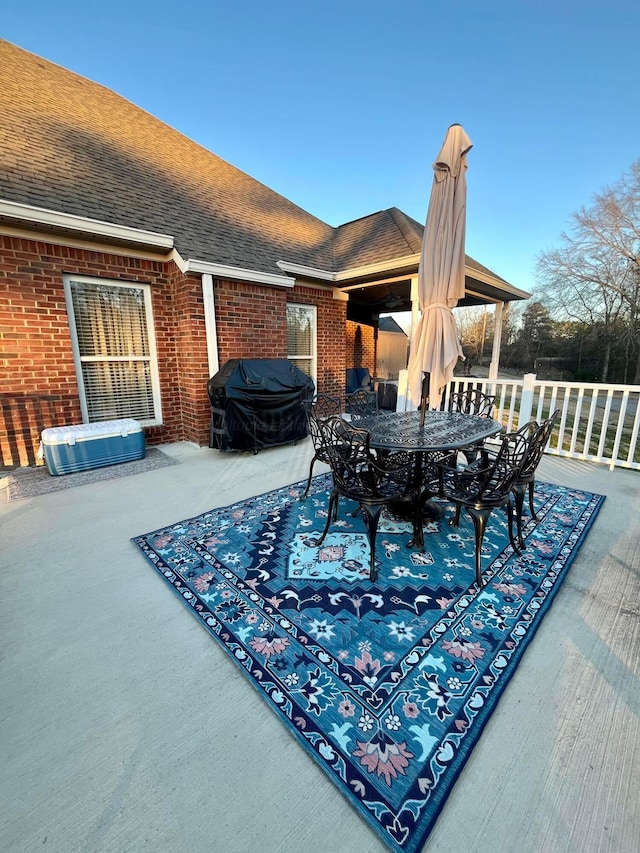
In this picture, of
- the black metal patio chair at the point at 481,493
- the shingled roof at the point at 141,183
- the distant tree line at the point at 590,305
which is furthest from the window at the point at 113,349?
the distant tree line at the point at 590,305

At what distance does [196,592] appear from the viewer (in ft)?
7.27

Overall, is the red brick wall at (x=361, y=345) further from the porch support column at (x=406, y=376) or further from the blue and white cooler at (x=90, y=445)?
the blue and white cooler at (x=90, y=445)

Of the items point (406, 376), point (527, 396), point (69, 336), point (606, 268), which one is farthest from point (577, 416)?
point (606, 268)

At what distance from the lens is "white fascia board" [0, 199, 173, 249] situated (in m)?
3.75

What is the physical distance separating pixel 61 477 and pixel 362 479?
3.77m

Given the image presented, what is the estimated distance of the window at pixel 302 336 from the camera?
6848mm

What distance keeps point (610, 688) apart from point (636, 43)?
11.2 meters

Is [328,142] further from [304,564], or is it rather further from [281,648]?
[281,648]

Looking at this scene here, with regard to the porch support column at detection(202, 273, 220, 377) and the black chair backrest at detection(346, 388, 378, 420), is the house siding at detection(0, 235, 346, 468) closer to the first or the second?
the porch support column at detection(202, 273, 220, 377)

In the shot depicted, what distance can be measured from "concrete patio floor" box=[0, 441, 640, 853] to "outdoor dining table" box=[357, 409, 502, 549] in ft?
3.63

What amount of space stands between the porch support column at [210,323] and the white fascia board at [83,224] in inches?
26.2

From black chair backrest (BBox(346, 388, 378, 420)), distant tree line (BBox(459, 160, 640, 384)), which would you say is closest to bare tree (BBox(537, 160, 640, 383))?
distant tree line (BBox(459, 160, 640, 384))

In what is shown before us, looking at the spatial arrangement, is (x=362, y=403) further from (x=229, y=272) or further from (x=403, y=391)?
(x=229, y=272)

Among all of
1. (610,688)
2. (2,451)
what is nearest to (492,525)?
(610,688)
